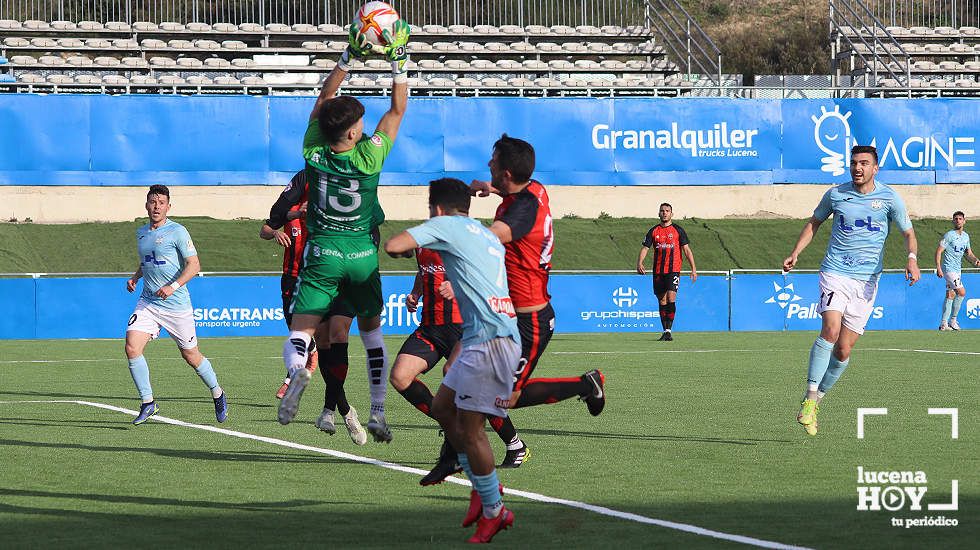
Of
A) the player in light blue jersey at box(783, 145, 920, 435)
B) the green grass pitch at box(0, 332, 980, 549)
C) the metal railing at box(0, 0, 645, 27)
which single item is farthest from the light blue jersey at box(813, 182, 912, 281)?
the metal railing at box(0, 0, 645, 27)

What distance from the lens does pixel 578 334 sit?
92.3 ft

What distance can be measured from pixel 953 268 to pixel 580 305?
7.69 metres

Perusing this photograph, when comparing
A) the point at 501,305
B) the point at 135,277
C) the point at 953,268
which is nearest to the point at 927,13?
the point at 953,268

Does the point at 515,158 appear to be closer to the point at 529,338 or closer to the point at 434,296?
the point at 529,338

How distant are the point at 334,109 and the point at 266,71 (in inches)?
1289

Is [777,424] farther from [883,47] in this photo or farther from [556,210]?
[883,47]

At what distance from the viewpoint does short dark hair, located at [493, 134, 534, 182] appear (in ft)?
25.6

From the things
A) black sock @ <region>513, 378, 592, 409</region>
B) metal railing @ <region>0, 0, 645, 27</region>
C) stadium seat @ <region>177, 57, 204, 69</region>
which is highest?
metal railing @ <region>0, 0, 645, 27</region>

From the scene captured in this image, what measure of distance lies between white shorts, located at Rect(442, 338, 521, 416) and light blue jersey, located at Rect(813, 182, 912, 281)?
5.45m

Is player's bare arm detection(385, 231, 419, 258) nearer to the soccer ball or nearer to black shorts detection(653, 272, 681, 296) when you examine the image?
the soccer ball

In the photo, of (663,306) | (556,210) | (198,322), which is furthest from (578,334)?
(556,210)

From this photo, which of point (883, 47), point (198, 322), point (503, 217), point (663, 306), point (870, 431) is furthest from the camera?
point (883, 47)

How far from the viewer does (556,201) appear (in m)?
39.8

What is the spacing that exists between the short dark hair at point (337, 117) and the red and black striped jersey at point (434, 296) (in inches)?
51.5
